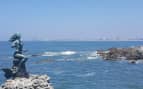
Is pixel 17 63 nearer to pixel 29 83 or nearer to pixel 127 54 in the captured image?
pixel 29 83

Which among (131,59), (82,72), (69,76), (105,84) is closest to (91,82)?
(105,84)

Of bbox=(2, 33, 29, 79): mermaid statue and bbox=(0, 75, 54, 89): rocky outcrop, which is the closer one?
bbox=(0, 75, 54, 89): rocky outcrop

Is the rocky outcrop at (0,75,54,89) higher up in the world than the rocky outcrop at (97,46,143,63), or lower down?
higher up

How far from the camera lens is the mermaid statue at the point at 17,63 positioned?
47.7 metres

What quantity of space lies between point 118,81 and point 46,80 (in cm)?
3486

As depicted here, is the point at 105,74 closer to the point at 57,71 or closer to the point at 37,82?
the point at 57,71

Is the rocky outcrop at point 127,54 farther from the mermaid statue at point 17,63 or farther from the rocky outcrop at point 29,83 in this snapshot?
the rocky outcrop at point 29,83

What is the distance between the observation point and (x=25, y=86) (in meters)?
45.5

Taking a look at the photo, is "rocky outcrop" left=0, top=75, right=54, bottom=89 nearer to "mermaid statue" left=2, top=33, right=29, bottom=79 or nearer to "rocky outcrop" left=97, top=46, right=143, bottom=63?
"mermaid statue" left=2, top=33, right=29, bottom=79

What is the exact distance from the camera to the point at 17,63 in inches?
1908

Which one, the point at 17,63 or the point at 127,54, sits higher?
the point at 17,63

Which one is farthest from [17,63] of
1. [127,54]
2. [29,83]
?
[127,54]

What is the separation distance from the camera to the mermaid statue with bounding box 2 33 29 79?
157 feet

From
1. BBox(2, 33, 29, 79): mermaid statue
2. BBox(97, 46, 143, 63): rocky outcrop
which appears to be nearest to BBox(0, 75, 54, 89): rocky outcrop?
BBox(2, 33, 29, 79): mermaid statue
